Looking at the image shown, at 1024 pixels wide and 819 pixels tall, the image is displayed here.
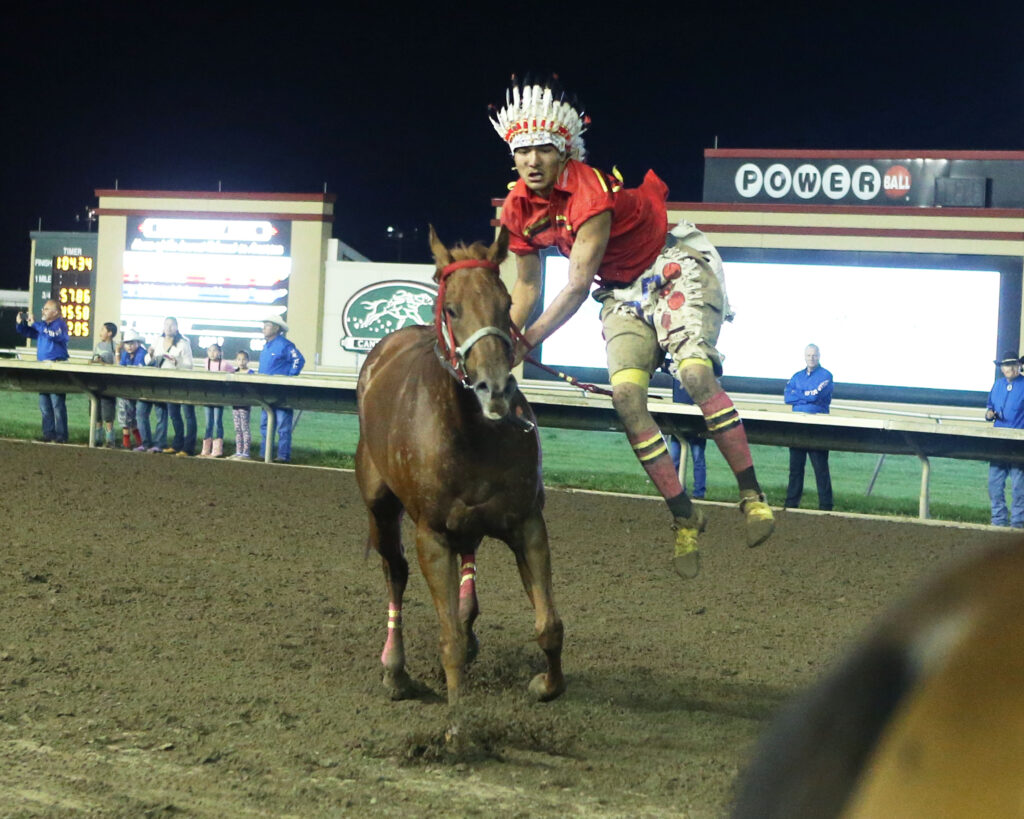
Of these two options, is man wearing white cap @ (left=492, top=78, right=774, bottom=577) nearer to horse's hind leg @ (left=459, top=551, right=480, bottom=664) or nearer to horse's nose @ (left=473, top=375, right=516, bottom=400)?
horse's nose @ (left=473, top=375, right=516, bottom=400)

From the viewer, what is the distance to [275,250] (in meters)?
28.6

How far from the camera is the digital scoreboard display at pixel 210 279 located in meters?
28.5

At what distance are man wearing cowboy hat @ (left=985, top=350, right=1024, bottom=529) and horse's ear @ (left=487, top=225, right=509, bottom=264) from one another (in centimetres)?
888

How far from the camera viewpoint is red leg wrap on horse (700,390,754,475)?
521 cm

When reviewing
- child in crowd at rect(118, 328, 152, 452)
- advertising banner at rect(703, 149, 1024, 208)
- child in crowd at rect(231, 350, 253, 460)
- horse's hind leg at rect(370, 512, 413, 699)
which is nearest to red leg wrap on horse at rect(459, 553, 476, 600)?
horse's hind leg at rect(370, 512, 413, 699)

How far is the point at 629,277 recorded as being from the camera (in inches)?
211

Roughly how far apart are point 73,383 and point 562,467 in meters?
6.90

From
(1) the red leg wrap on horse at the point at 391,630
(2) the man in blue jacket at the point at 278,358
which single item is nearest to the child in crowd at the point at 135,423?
(2) the man in blue jacket at the point at 278,358

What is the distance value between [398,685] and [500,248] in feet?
6.86

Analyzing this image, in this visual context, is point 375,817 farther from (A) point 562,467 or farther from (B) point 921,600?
(A) point 562,467

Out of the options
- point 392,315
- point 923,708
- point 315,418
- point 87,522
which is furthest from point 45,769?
point 392,315

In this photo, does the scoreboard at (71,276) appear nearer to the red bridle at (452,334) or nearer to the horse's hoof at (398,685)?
the horse's hoof at (398,685)

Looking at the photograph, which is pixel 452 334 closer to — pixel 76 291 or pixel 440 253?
pixel 440 253

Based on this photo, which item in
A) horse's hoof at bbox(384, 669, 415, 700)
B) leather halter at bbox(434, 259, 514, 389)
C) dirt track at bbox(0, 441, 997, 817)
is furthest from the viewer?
horse's hoof at bbox(384, 669, 415, 700)
